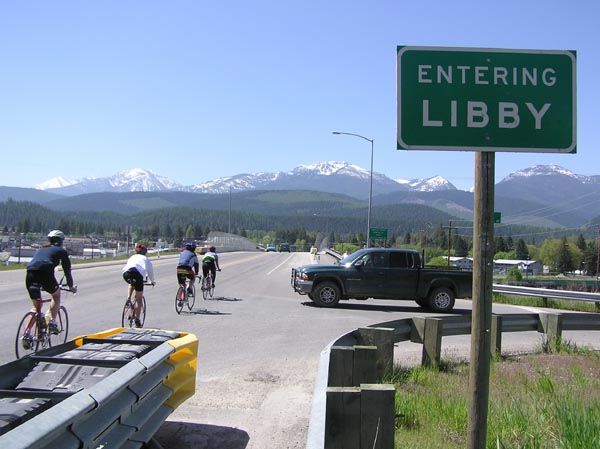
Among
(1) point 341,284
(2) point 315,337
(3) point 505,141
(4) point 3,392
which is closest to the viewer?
(3) point 505,141

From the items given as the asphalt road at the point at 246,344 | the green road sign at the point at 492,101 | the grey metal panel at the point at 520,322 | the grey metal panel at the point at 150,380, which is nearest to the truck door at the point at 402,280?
the asphalt road at the point at 246,344

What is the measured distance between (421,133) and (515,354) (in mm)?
8411

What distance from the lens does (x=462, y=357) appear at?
1073 centimetres

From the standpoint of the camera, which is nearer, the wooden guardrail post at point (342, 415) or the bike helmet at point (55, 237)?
the wooden guardrail post at point (342, 415)

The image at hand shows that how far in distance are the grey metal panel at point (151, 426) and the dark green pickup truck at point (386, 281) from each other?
14228 millimetres

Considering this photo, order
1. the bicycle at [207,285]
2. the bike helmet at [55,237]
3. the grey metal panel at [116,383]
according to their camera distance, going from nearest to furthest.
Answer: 1. the grey metal panel at [116,383]
2. the bike helmet at [55,237]
3. the bicycle at [207,285]

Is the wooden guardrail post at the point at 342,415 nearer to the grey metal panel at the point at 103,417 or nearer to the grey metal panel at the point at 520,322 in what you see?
the grey metal panel at the point at 103,417

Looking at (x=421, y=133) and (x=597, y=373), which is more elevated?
(x=421, y=133)

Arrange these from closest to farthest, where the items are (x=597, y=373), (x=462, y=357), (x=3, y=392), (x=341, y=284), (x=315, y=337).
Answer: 1. (x=3, y=392)
2. (x=597, y=373)
3. (x=462, y=357)
4. (x=315, y=337)
5. (x=341, y=284)

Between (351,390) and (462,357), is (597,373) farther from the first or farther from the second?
(351,390)

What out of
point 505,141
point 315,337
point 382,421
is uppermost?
point 505,141

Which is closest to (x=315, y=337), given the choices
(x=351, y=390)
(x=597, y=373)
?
(x=597, y=373)

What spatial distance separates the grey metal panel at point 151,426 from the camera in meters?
4.60

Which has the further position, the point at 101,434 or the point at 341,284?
the point at 341,284
